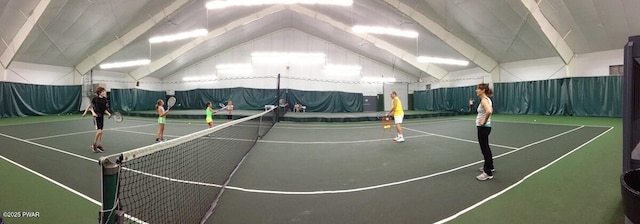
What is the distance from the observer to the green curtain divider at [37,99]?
19.4m

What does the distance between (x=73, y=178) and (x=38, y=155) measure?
3268mm

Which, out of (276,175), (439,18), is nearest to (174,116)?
(276,175)

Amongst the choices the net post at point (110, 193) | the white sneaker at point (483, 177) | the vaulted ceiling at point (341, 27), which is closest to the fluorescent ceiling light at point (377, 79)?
the vaulted ceiling at point (341, 27)

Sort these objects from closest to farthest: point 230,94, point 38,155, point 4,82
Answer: point 38,155
point 4,82
point 230,94

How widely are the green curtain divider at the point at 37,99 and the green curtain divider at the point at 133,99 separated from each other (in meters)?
2.53

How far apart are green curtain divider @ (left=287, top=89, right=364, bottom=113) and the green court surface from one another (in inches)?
799

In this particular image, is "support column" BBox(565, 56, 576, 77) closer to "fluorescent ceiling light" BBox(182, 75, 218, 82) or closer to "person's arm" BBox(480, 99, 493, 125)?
"person's arm" BBox(480, 99, 493, 125)

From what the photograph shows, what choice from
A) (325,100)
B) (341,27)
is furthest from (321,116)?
(325,100)

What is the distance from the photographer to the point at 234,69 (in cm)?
2978

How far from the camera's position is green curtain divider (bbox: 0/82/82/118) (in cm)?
1940

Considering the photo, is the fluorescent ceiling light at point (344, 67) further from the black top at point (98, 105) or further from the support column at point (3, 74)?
the support column at point (3, 74)

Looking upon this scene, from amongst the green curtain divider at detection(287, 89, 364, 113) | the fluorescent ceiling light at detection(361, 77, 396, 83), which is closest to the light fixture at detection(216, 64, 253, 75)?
the green curtain divider at detection(287, 89, 364, 113)

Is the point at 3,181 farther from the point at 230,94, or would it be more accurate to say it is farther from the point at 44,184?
the point at 230,94

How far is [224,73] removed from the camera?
1181 inches
